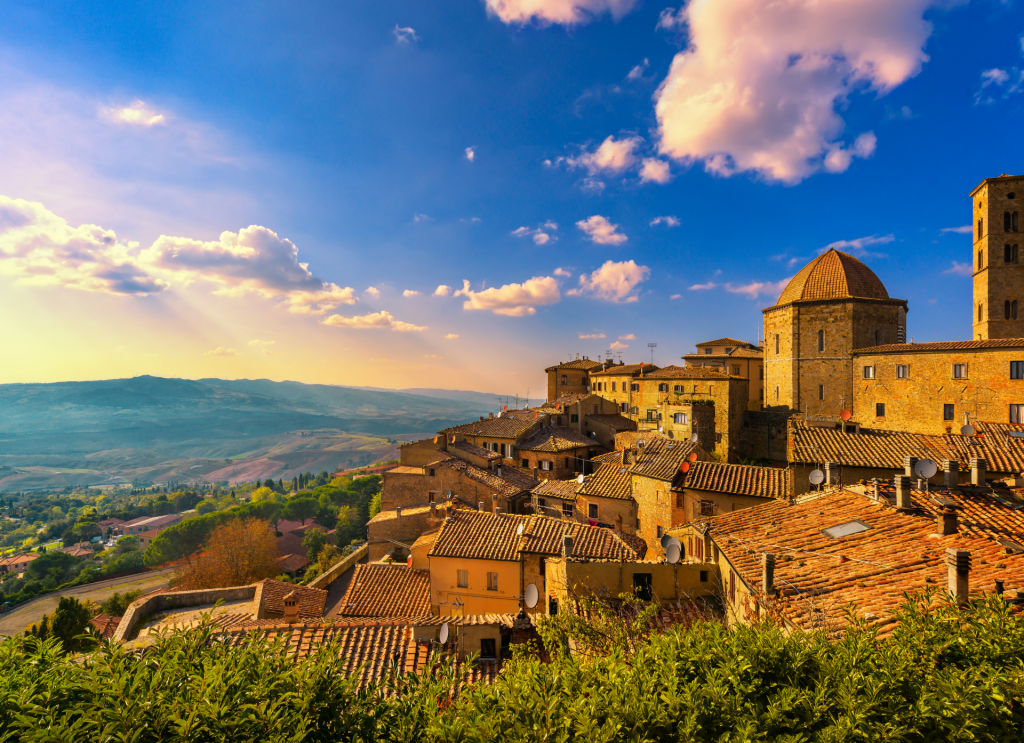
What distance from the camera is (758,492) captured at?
2008 centimetres

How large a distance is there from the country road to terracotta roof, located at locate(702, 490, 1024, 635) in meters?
67.9

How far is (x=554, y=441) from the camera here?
43375 mm

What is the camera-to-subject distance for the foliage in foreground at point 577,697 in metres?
3.85

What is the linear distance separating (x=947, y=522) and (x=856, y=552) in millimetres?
2502

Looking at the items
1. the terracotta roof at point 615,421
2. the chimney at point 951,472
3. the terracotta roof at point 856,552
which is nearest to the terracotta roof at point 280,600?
the terracotta roof at point 856,552

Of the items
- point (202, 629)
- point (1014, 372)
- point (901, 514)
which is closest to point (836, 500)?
point (901, 514)

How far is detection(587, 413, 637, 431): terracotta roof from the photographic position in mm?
48938

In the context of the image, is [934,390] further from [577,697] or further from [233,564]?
[233,564]

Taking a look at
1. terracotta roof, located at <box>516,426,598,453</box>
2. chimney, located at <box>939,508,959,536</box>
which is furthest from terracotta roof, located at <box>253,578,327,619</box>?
terracotta roof, located at <box>516,426,598,453</box>

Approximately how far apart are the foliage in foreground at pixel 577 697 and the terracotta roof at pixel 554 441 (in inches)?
1466

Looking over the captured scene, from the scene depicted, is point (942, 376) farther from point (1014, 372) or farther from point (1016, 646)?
point (1016, 646)

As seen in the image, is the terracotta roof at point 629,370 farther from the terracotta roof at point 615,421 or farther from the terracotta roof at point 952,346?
the terracotta roof at point 952,346

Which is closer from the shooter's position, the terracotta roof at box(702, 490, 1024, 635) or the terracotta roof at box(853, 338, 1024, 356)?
the terracotta roof at box(702, 490, 1024, 635)

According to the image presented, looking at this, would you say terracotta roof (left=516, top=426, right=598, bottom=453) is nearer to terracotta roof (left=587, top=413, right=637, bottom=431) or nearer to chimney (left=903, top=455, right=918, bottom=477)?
terracotta roof (left=587, top=413, right=637, bottom=431)
